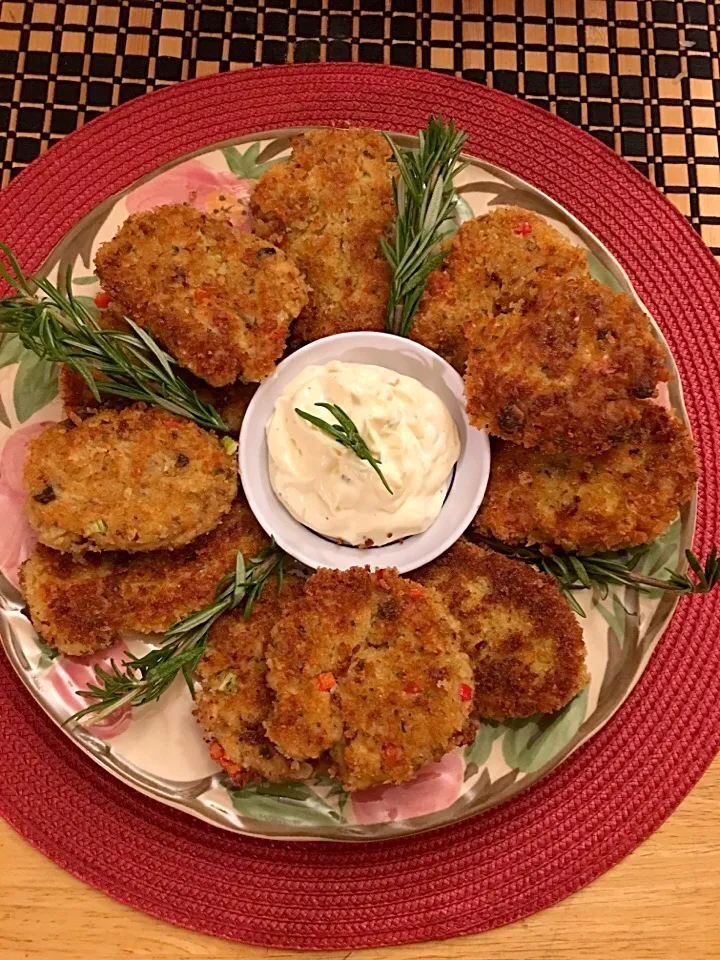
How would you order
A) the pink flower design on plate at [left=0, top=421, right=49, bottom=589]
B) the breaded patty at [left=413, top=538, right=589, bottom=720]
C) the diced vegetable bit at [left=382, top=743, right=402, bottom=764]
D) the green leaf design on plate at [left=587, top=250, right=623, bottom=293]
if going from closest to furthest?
the diced vegetable bit at [left=382, top=743, right=402, bottom=764] < the breaded patty at [left=413, top=538, right=589, bottom=720] < the pink flower design on plate at [left=0, top=421, right=49, bottom=589] < the green leaf design on plate at [left=587, top=250, right=623, bottom=293]

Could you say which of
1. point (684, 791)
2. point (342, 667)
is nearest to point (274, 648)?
point (342, 667)

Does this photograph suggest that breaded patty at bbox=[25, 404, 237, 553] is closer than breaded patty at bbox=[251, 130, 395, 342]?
Yes

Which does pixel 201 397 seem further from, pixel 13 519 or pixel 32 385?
pixel 13 519

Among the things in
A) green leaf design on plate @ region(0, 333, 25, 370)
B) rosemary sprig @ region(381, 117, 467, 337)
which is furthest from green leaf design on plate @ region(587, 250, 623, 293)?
green leaf design on plate @ region(0, 333, 25, 370)

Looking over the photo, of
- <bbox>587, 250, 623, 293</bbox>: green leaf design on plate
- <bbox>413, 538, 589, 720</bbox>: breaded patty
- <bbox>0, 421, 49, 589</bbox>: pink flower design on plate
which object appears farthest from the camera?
<bbox>587, 250, 623, 293</bbox>: green leaf design on plate

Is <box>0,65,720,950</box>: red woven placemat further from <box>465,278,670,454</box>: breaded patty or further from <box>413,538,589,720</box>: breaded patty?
<box>465,278,670,454</box>: breaded patty

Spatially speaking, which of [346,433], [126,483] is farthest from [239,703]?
[346,433]
